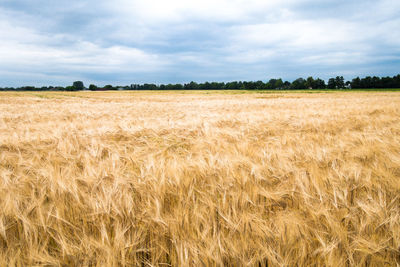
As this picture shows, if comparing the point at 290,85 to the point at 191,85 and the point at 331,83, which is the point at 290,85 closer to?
the point at 331,83

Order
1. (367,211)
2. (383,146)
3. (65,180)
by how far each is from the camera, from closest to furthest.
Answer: (367,211)
(65,180)
(383,146)

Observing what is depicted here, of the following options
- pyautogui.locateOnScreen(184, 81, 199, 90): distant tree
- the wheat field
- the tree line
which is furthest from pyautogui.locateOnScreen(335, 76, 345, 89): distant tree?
the wheat field

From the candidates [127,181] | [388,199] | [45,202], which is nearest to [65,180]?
[45,202]

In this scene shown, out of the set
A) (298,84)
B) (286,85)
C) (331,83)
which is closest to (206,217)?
(298,84)

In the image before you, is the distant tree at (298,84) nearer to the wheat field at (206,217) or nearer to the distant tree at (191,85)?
the distant tree at (191,85)

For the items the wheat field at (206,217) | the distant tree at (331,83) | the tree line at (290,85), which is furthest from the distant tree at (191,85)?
the wheat field at (206,217)

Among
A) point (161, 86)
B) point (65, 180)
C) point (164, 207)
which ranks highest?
point (161, 86)

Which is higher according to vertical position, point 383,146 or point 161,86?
point 161,86

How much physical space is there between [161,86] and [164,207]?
339ft

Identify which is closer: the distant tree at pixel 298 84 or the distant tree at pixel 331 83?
the distant tree at pixel 331 83

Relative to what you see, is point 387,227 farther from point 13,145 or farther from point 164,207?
point 13,145

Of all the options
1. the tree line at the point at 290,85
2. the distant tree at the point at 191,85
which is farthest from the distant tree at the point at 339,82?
the distant tree at the point at 191,85

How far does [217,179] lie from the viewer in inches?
58.9

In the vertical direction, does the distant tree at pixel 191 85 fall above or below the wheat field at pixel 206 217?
above
